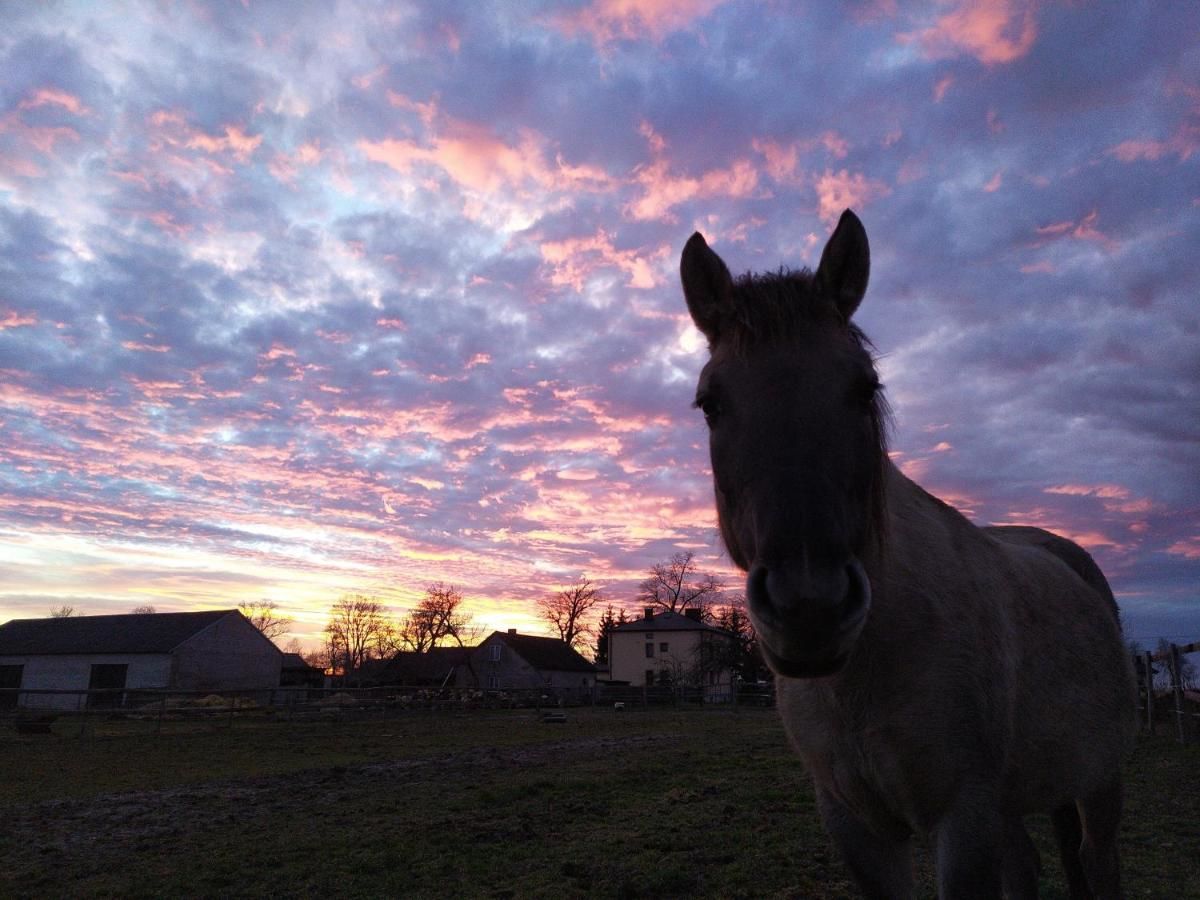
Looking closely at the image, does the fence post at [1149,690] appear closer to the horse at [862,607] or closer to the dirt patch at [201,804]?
the dirt patch at [201,804]

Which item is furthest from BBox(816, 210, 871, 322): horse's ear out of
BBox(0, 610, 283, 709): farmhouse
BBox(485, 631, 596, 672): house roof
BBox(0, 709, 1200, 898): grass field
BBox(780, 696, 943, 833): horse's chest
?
BBox(485, 631, 596, 672): house roof

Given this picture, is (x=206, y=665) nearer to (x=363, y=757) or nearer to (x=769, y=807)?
(x=363, y=757)

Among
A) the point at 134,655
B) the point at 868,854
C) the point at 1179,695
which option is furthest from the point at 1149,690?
the point at 134,655

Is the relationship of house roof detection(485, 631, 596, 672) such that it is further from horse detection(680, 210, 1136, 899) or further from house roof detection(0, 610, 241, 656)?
horse detection(680, 210, 1136, 899)

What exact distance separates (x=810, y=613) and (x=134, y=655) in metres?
51.4

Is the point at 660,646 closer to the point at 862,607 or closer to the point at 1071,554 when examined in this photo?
the point at 1071,554

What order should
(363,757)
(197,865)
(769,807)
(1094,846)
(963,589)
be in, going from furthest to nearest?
(363,757) → (769,807) → (197,865) → (1094,846) → (963,589)

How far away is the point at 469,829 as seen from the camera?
26.5 feet

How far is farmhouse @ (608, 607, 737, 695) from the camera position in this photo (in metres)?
64.3

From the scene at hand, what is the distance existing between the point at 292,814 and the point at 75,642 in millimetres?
47173

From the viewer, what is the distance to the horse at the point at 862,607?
7.02ft

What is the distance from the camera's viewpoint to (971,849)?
2.51 m

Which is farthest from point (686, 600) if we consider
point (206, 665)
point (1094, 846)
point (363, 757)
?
point (1094, 846)

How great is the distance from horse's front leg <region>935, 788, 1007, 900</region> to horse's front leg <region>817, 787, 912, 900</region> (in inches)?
19.8
